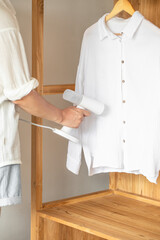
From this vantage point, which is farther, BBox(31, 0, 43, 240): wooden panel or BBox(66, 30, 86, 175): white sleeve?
BBox(66, 30, 86, 175): white sleeve

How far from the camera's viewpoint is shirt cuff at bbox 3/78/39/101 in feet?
5.56

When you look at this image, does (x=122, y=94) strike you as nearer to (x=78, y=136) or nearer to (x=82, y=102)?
(x=82, y=102)

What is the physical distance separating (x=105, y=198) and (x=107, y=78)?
83 cm

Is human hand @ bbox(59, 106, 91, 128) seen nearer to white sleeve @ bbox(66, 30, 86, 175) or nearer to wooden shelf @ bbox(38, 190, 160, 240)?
white sleeve @ bbox(66, 30, 86, 175)

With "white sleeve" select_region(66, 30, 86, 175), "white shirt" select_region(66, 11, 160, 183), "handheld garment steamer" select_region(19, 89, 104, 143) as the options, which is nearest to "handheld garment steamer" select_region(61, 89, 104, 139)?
"handheld garment steamer" select_region(19, 89, 104, 143)

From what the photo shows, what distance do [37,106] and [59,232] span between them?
1019 mm

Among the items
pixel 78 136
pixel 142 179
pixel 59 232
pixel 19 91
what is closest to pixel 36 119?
pixel 78 136

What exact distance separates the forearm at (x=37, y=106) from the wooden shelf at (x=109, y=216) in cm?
61

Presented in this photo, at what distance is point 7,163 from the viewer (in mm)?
1772

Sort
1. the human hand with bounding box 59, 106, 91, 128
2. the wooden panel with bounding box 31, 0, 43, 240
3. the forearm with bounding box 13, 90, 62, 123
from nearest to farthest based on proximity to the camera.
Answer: the forearm with bounding box 13, 90, 62, 123 < the human hand with bounding box 59, 106, 91, 128 < the wooden panel with bounding box 31, 0, 43, 240

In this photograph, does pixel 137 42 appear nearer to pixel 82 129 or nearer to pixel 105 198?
pixel 82 129

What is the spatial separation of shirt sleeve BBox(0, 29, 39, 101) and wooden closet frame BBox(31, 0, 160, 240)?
549 mm

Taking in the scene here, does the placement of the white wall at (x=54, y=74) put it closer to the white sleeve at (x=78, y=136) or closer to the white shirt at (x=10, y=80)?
the white sleeve at (x=78, y=136)

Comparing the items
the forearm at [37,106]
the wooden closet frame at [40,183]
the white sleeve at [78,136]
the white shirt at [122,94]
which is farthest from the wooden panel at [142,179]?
the forearm at [37,106]
